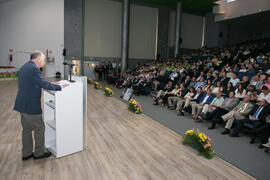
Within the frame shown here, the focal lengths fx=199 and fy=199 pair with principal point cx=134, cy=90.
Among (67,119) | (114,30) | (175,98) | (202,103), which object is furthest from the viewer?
(114,30)

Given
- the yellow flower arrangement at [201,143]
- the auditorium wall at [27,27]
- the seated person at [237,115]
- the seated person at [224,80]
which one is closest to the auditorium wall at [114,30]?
the auditorium wall at [27,27]

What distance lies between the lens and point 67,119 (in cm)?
313

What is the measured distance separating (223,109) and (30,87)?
4304 mm

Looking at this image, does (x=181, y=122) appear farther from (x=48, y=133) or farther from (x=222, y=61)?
(x=222, y=61)

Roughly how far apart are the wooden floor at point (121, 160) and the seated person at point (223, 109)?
119cm

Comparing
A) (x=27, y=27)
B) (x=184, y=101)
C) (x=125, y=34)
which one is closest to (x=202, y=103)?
(x=184, y=101)

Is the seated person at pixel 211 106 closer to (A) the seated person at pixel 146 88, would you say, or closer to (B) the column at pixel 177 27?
(A) the seated person at pixel 146 88

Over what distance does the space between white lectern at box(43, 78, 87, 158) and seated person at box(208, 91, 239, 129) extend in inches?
127

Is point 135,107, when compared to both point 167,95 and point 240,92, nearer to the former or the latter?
point 167,95

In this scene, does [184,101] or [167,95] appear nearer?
[184,101]

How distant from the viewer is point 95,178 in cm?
270

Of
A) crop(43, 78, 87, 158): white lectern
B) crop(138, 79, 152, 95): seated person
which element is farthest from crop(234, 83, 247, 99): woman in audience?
crop(138, 79, 152, 95): seated person

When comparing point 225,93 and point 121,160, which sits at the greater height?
point 225,93

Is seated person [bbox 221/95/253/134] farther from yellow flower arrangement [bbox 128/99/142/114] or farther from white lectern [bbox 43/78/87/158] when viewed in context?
white lectern [bbox 43/78/87/158]
